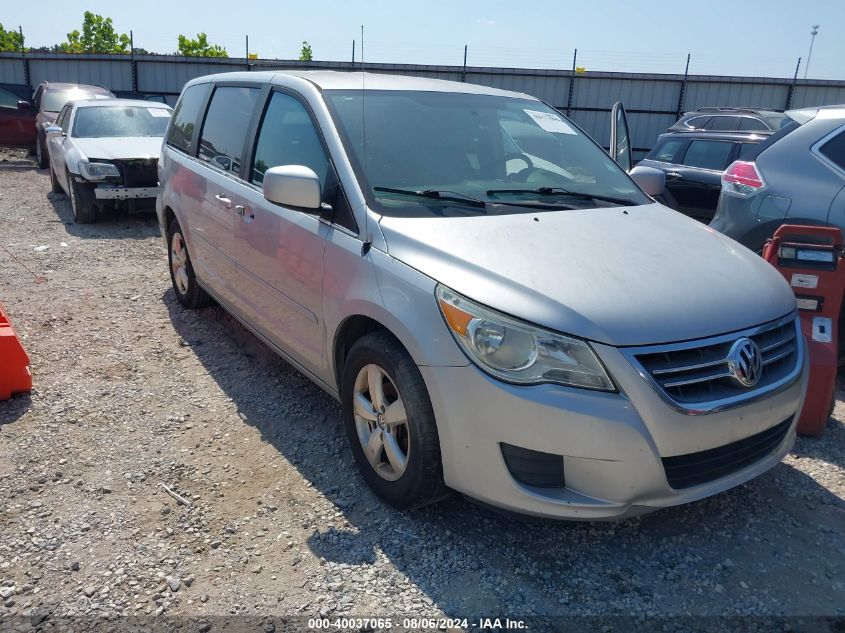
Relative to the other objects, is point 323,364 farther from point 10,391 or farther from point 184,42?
point 184,42

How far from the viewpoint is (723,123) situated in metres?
11.5

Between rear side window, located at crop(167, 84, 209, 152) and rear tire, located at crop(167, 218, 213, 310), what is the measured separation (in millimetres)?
622

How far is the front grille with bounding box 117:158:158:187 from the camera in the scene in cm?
872

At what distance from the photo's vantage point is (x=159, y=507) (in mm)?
2973

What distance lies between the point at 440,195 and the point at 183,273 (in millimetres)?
3041

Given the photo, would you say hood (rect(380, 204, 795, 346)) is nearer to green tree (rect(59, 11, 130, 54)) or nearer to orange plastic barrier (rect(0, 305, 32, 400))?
orange plastic barrier (rect(0, 305, 32, 400))

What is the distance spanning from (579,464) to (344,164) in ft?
5.55

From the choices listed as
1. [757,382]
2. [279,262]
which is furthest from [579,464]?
[279,262]

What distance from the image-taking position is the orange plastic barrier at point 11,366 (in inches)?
150

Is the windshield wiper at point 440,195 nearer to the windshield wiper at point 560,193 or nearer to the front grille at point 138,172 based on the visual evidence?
the windshield wiper at point 560,193

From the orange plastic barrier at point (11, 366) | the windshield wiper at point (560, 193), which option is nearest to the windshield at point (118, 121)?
the orange plastic barrier at point (11, 366)

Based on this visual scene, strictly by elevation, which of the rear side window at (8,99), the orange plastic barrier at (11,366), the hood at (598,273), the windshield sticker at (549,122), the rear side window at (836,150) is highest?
the windshield sticker at (549,122)

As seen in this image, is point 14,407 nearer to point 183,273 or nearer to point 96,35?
point 183,273

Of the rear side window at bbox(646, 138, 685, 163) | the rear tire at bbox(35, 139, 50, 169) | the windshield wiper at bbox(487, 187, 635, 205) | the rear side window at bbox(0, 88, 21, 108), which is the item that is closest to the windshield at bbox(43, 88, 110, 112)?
the rear tire at bbox(35, 139, 50, 169)
